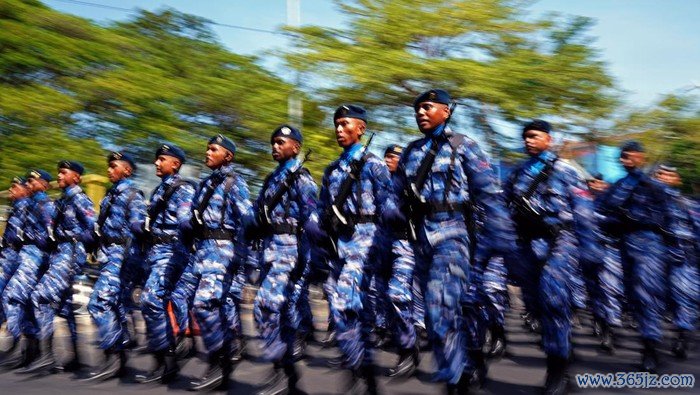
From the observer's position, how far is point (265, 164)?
2009cm

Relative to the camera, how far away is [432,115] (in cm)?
544

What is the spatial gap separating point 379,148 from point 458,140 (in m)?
11.3

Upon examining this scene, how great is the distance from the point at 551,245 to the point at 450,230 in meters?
1.18

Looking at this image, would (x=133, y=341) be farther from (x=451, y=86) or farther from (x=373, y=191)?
(x=451, y=86)

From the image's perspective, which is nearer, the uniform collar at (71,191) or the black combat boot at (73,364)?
the black combat boot at (73,364)

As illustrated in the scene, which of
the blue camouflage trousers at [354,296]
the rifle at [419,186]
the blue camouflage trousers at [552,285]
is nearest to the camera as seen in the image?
the rifle at [419,186]

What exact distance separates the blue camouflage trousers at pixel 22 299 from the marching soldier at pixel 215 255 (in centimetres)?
190

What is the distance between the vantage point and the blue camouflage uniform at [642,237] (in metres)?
7.74

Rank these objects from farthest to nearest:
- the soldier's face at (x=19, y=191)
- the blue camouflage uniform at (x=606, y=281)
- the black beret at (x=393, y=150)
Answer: the black beret at (x=393, y=150) < the soldier's face at (x=19, y=191) < the blue camouflage uniform at (x=606, y=281)

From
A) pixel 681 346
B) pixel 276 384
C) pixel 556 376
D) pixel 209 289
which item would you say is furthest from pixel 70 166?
pixel 681 346

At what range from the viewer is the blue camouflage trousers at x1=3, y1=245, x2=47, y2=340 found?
809cm

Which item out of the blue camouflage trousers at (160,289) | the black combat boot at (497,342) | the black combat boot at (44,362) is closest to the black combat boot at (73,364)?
the black combat boot at (44,362)

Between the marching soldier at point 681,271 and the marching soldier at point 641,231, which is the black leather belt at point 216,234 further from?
the marching soldier at point 681,271

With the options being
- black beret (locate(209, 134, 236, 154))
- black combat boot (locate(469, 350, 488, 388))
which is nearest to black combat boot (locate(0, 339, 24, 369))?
black beret (locate(209, 134, 236, 154))
